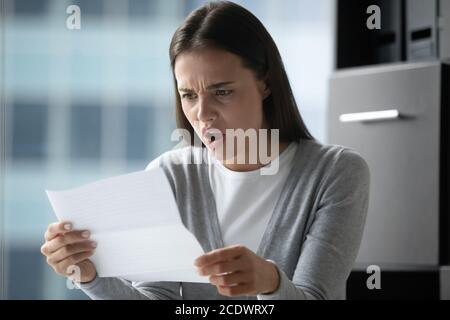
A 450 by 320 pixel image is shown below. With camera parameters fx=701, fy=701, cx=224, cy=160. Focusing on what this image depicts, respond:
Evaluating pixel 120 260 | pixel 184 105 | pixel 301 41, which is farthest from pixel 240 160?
pixel 301 41

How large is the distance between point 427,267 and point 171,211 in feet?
2.69

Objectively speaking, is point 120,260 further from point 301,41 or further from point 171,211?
point 301,41

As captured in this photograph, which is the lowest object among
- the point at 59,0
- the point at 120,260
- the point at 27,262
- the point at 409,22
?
the point at 27,262

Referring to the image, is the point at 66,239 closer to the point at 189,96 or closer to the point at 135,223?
the point at 135,223

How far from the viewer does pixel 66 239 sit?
3.13ft

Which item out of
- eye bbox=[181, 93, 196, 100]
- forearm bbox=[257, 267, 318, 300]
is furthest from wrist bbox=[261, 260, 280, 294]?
eye bbox=[181, 93, 196, 100]

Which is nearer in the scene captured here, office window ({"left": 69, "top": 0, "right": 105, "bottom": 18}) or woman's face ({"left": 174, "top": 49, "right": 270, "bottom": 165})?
woman's face ({"left": 174, "top": 49, "right": 270, "bottom": 165})

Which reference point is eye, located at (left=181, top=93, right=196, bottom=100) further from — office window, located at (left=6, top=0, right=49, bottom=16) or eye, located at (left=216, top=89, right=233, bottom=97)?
office window, located at (left=6, top=0, right=49, bottom=16)

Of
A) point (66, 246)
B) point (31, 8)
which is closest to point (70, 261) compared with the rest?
point (66, 246)

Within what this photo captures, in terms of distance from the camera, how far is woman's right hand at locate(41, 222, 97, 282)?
3.13ft

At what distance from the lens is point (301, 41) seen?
2.76 metres

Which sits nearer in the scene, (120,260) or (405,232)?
(120,260)

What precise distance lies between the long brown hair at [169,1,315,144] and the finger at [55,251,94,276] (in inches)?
14.0

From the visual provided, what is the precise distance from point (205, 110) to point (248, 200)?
0.62ft
